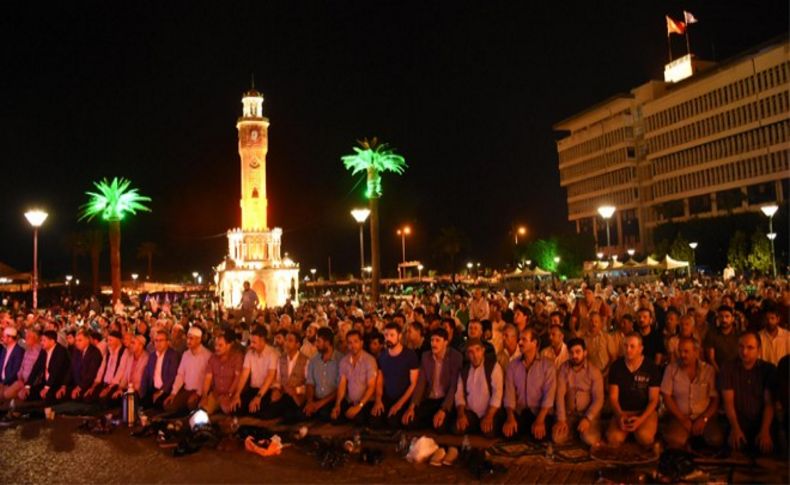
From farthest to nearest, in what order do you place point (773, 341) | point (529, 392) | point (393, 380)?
point (393, 380) → point (773, 341) → point (529, 392)

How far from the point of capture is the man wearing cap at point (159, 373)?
12.0 m

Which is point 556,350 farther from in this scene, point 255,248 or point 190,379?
point 255,248

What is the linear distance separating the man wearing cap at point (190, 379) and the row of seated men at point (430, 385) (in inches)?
0.8

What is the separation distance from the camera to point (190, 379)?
11695 mm

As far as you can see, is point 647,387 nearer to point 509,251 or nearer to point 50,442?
point 50,442

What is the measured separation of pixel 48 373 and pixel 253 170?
5382 cm

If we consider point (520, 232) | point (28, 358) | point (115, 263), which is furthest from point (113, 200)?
point (520, 232)

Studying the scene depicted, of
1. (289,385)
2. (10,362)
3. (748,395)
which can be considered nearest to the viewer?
(748,395)

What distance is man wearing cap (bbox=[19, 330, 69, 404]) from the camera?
13.5 meters

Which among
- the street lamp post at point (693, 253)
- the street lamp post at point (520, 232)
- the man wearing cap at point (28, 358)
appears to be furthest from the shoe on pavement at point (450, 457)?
the street lamp post at point (520, 232)

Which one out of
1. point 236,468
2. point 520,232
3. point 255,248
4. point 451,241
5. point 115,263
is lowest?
point 236,468

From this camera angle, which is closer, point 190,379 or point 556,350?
point 556,350

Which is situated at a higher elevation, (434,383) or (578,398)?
(434,383)

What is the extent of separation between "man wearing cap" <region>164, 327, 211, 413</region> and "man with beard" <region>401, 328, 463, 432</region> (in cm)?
367
